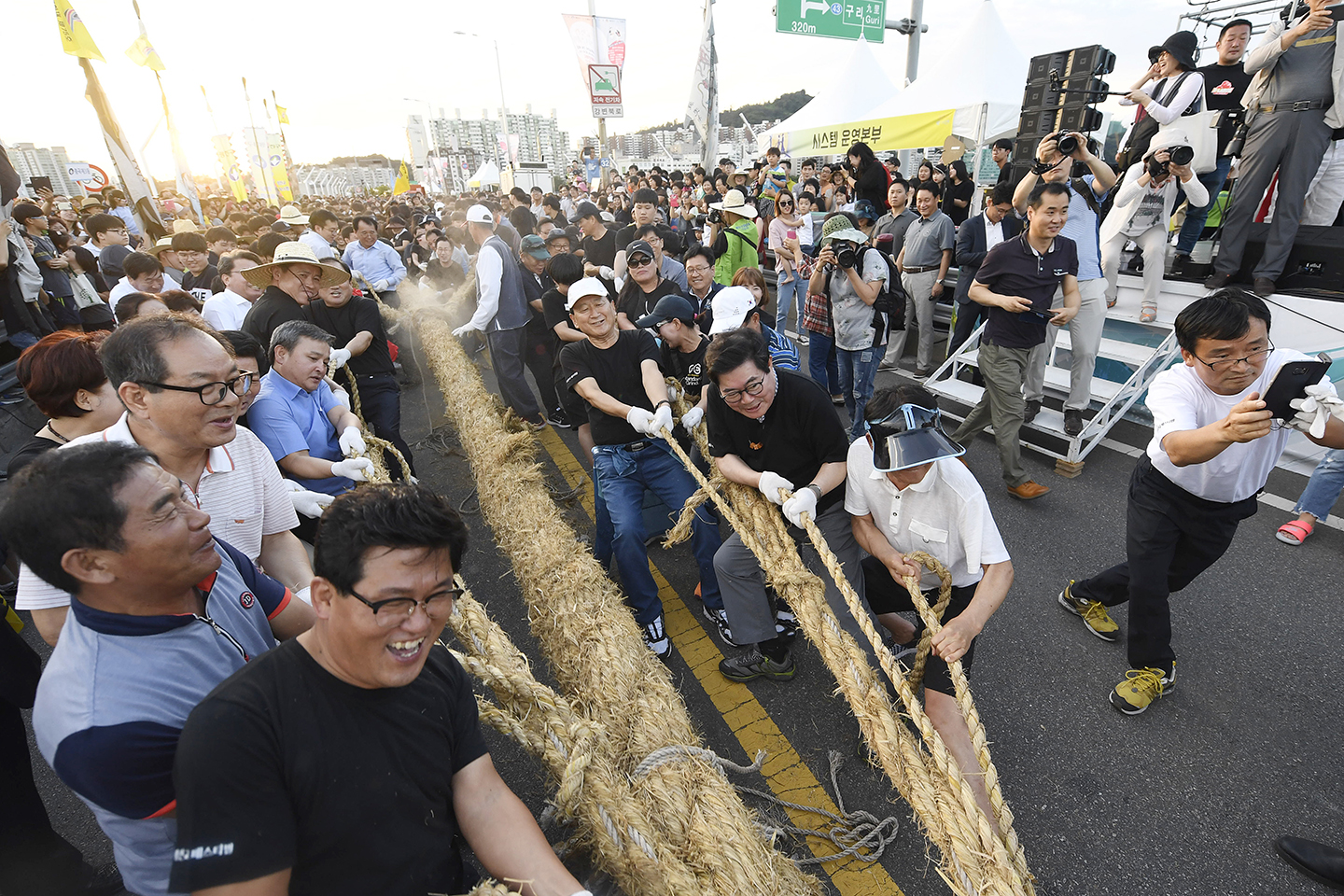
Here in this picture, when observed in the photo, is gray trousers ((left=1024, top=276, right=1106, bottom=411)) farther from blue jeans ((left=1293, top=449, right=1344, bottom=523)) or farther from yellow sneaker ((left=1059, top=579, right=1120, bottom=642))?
yellow sneaker ((left=1059, top=579, right=1120, bottom=642))

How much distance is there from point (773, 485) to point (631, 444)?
114 cm

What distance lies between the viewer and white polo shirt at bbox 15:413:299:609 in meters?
2.36

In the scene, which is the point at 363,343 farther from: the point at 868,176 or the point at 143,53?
the point at 143,53

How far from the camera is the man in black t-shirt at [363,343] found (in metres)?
4.98

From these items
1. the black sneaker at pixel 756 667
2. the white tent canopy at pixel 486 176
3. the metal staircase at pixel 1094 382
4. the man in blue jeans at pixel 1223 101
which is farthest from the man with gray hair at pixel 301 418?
the white tent canopy at pixel 486 176

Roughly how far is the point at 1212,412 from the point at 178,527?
3.88 meters

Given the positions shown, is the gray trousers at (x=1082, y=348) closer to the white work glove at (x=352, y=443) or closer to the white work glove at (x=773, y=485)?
the white work glove at (x=773, y=485)

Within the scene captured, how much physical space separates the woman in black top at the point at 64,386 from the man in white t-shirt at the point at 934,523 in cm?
347

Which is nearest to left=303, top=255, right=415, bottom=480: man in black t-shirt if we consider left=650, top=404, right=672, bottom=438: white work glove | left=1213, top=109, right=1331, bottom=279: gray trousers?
left=650, top=404, right=672, bottom=438: white work glove

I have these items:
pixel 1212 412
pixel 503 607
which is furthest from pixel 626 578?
pixel 1212 412

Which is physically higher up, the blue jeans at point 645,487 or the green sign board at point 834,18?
the green sign board at point 834,18

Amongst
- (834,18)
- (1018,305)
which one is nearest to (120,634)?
(1018,305)

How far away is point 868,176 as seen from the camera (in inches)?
381

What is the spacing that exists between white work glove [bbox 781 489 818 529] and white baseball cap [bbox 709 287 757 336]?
1701 millimetres
